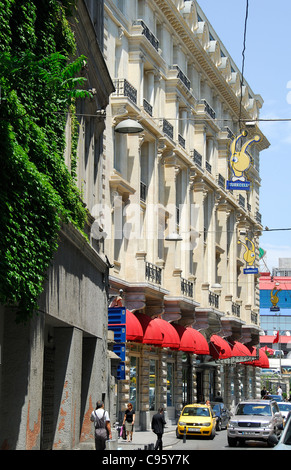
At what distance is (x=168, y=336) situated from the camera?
40375 mm

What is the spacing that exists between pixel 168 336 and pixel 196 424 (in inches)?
216

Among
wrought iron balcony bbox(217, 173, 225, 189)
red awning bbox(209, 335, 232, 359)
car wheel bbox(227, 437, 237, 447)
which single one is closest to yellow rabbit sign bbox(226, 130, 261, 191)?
car wheel bbox(227, 437, 237, 447)

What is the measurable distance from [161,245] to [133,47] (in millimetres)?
10661

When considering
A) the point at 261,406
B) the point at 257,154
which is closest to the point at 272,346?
the point at 257,154

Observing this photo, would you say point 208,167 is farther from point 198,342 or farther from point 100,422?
point 100,422

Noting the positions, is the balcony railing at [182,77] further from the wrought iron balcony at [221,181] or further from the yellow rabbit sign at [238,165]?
the yellow rabbit sign at [238,165]

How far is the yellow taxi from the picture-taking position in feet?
118

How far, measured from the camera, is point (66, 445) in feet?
67.5

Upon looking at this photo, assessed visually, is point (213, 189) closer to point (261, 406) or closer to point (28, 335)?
point (261, 406)

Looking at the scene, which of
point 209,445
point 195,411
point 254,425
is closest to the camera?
point 254,425

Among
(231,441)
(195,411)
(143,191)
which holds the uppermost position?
(143,191)

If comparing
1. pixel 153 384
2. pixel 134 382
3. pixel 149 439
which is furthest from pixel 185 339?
pixel 149 439

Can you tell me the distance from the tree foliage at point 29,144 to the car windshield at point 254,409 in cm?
1716

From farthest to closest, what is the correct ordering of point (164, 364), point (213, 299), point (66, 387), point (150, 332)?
point (213, 299) < point (164, 364) < point (150, 332) < point (66, 387)
